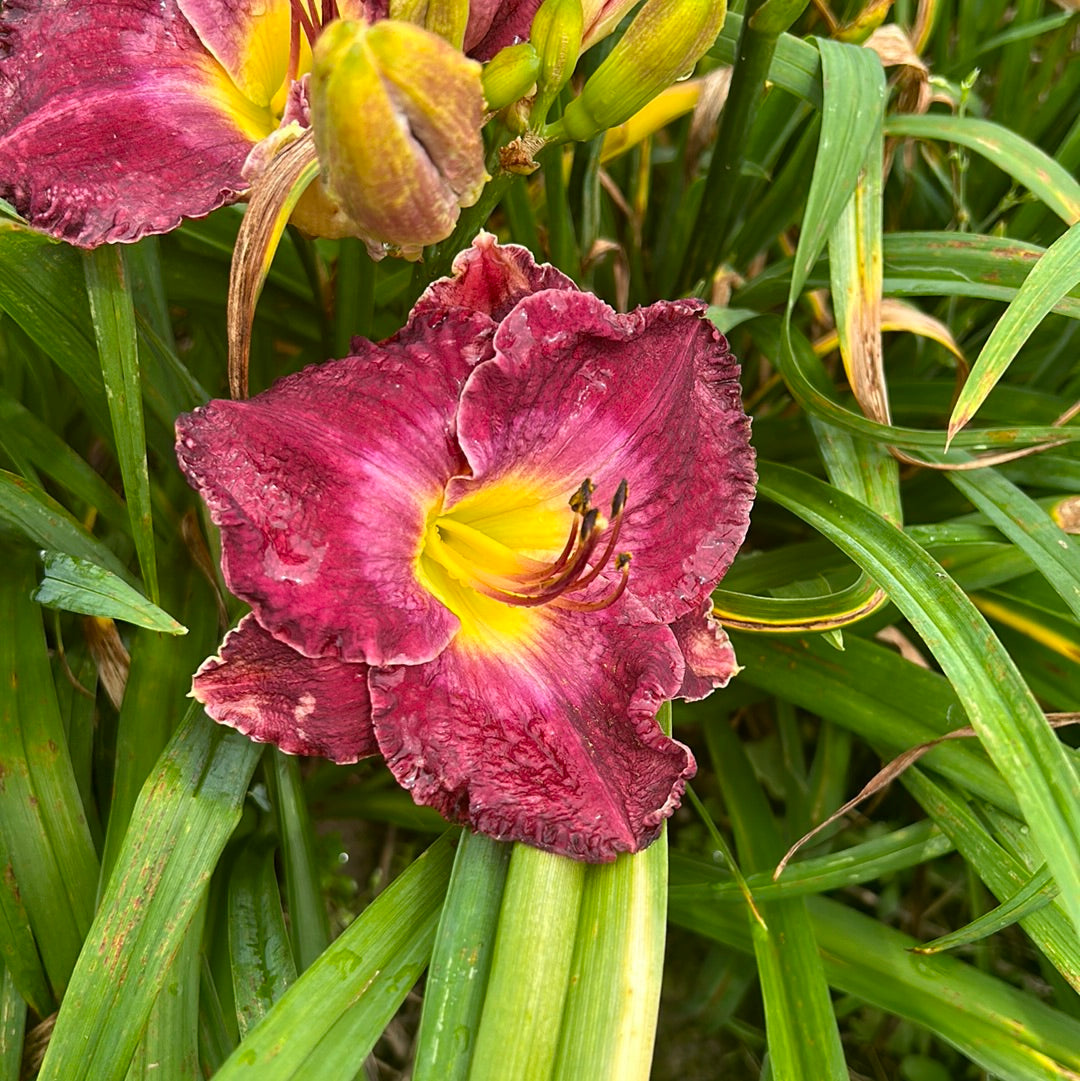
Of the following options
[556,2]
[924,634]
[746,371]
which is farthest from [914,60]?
[924,634]

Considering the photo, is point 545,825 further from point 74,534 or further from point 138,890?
point 74,534

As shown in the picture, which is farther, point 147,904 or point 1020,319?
point 1020,319

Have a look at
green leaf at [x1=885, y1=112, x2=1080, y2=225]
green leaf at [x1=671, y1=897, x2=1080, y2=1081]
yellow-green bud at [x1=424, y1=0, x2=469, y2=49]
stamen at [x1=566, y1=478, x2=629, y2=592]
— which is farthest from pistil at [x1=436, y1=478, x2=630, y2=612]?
green leaf at [x1=885, y1=112, x2=1080, y2=225]

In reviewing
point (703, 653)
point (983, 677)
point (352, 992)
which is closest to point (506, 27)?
point (703, 653)

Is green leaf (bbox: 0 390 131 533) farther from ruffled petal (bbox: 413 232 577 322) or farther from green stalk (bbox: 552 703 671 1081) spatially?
green stalk (bbox: 552 703 671 1081)

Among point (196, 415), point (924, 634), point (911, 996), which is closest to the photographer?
point (196, 415)

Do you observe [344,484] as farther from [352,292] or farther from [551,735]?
[352,292]
